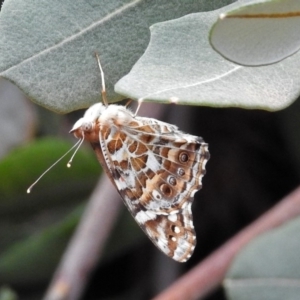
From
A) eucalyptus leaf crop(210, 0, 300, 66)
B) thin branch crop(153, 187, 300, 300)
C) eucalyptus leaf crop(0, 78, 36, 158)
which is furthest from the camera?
eucalyptus leaf crop(0, 78, 36, 158)

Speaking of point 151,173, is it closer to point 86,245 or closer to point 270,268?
point 270,268

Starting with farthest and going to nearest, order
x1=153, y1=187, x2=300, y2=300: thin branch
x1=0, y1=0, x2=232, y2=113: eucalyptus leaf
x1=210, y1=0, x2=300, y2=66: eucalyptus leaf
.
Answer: x1=153, y1=187, x2=300, y2=300: thin branch < x1=0, y1=0, x2=232, y2=113: eucalyptus leaf < x1=210, y1=0, x2=300, y2=66: eucalyptus leaf

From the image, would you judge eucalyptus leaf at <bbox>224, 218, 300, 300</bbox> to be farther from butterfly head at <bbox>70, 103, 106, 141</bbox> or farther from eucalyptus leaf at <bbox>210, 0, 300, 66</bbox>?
eucalyptus leaf at <bbox>210, 0, 300, 66</bbox>

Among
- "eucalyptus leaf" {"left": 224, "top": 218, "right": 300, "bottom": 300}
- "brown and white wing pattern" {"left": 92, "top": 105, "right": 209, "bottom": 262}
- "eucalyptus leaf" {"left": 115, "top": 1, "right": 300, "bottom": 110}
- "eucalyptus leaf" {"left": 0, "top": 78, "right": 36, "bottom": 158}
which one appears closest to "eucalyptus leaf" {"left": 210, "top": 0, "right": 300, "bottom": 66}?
"eucalyptus leaf" {"left": 115, "top": 1, "right": 300, "bottom": 110}

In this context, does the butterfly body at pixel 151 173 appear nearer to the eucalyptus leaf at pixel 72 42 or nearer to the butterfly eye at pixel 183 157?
the butterfly eye at pixel 183 157

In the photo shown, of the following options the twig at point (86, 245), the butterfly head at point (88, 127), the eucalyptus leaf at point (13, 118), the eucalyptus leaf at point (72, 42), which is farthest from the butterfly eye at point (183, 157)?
the eucalyptus leaf at point (13, 118)

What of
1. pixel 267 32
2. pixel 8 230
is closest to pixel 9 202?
pixel 8 230
